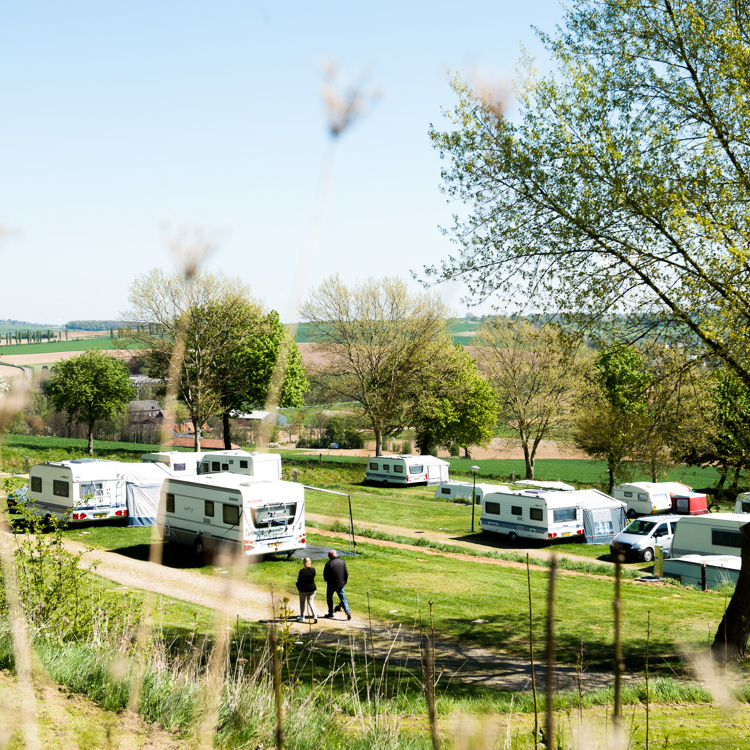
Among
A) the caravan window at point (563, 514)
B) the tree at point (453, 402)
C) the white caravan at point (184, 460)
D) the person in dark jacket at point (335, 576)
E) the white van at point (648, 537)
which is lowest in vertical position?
the white van at point (648, 537)

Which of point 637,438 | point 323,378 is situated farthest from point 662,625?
point 323,378

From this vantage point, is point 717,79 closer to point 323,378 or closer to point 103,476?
point 103,476

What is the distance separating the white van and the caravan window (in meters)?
2.15

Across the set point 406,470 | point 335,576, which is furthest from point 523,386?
point 335,576

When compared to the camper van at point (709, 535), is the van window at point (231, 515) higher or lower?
higher

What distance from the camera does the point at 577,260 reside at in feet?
38.0

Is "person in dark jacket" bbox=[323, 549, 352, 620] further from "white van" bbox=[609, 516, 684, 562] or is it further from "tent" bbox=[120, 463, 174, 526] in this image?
"white van" bbox=[609, 516, 684, 562]

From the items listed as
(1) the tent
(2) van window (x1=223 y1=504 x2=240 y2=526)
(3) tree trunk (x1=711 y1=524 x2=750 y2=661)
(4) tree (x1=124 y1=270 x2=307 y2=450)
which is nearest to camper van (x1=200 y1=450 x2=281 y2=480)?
(4) tree (x1=124 y1=270 x2=307 y2=450)

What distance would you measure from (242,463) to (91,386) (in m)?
19.5

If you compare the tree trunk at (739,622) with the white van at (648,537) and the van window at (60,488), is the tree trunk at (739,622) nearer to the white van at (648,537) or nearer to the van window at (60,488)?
the white van at (648,537)

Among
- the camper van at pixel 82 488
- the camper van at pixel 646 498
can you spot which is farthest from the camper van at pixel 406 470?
the camper van at pixel 82 488

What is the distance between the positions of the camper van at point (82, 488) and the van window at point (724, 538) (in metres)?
20.0

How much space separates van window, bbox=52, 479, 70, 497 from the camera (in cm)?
2410

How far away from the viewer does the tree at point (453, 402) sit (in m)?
50.1
